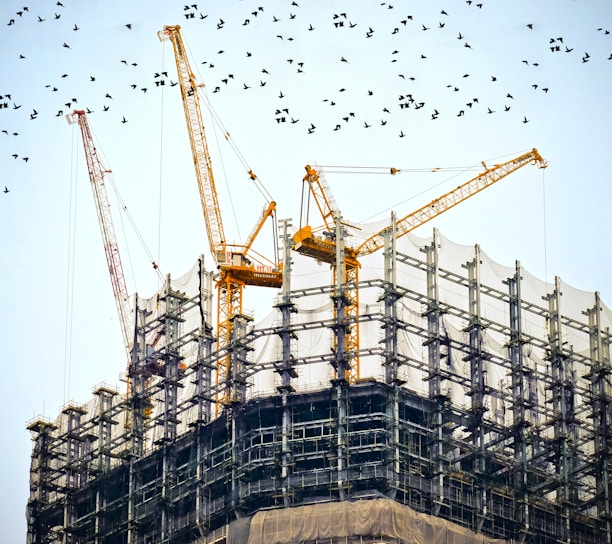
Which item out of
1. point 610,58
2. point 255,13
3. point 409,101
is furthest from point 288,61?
point 610,58

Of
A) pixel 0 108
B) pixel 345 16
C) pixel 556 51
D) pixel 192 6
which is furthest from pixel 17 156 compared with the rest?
pixel 556 51

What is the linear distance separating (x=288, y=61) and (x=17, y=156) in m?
28.6

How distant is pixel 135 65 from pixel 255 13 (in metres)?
13.4

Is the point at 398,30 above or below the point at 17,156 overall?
above

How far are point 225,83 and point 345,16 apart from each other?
19.1 m

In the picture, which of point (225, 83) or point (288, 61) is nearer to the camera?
point (288, 61)

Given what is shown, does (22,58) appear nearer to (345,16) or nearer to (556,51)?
(345,16)

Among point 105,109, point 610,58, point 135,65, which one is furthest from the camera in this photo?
point 105,109

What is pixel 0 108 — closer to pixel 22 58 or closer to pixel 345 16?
pixel 22 58

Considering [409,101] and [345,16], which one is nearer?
[345,16]

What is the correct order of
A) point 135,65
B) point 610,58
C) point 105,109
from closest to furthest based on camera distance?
1. point 610,58
2. point 135,65
3. point 105,109

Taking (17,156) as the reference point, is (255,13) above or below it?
above

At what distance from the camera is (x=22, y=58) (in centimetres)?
17425

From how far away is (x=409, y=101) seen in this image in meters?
200
